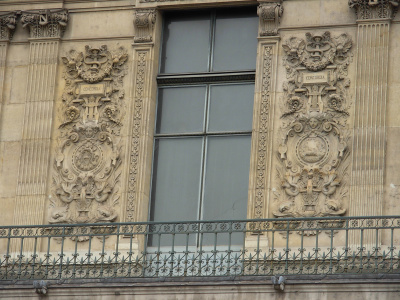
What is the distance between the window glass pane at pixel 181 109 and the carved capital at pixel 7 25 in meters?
2.38

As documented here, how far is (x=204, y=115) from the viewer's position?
19922 mm

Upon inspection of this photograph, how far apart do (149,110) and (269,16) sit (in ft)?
6.97

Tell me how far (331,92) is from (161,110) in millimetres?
2515

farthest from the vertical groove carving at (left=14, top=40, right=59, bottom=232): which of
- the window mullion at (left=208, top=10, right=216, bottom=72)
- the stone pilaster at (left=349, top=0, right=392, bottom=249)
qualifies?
the stone pilaster at (left=349, top=0, right=392, bottom=249)

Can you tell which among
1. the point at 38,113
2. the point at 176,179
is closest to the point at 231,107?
the point at 176,179

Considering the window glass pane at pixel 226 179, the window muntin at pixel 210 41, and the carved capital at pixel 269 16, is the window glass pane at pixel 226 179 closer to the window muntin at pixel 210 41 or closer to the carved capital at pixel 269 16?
the window muntin at pixel 210 41

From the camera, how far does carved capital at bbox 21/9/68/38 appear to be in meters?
20.4

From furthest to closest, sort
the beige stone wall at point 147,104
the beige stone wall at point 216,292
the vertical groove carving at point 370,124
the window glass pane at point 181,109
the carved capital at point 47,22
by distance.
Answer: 1. the carved capital at point 47,22
2. the window glass pane at point 181,109
3. the beige stone wall at point 147,104
4. the vertical groove carving at point 370,124
5. the beige stone wall at point 216,292

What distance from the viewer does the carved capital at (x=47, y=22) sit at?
20391 mm

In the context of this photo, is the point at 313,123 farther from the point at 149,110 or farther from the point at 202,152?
the point at 149,110

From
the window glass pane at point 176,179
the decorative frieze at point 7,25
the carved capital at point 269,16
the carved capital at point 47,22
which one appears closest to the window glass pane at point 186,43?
the carved capital at point 269,16

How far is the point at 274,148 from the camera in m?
19.2

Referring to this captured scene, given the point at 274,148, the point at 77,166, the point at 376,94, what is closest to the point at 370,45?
the point at 376,94

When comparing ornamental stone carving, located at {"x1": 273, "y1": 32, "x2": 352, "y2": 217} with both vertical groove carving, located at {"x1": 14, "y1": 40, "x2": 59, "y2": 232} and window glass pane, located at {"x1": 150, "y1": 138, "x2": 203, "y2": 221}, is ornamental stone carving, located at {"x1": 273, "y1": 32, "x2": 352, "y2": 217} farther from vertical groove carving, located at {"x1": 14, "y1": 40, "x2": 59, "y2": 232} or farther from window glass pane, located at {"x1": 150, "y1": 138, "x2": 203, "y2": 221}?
vertical groove carving, located at {"x1": 14, "y1": 40, "x2": 59, "y2": 232}
